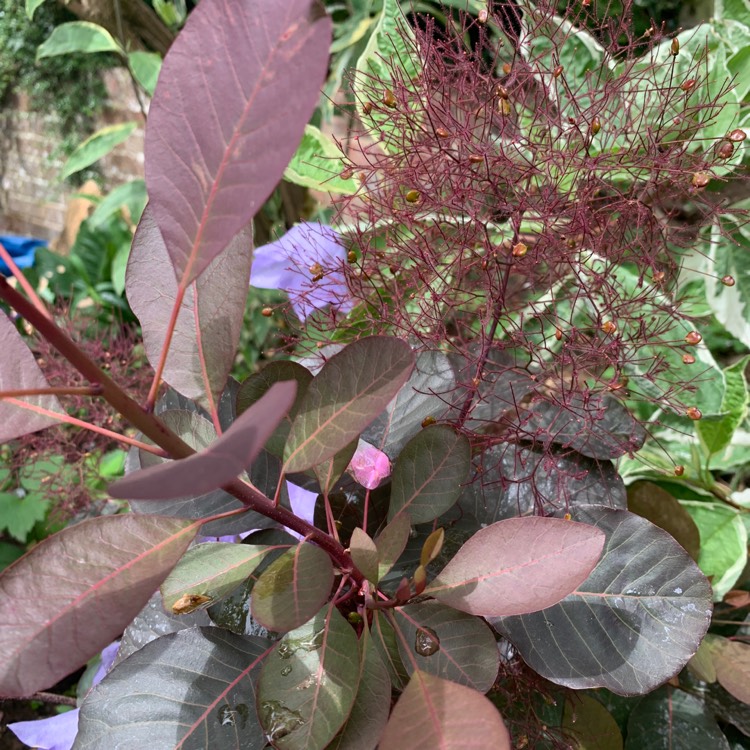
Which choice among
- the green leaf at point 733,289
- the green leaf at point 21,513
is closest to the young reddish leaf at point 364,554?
the green leaf at point 733,289

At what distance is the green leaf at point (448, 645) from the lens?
32cm

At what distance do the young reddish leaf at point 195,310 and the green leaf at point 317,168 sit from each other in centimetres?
35

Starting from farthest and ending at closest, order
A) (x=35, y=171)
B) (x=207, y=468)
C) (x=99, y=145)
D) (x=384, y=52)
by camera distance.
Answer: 1. (x=35, y=171)
2. (x=99, y=145)
3. (x=384, y=52)
4. (x=207, y=468)

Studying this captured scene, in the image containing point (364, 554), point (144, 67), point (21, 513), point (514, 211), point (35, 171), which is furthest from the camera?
point (35, 171)

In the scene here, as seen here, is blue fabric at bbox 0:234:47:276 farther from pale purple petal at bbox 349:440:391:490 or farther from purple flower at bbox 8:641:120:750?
pale purple petal at bbox 349:440:391:490

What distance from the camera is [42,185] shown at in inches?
136

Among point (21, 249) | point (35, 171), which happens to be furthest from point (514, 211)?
point (35, 171)

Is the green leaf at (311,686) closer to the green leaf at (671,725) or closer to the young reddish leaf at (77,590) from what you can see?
the young reddish leaf at (77,590)

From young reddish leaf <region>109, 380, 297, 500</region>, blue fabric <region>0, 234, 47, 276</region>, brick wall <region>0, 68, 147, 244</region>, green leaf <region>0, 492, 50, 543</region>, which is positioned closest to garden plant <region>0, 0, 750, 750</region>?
young reddish leaf <region>109, 380, 297, 500</region>

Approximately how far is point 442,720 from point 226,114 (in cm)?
26

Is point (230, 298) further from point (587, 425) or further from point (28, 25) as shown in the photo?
point (28, 25)

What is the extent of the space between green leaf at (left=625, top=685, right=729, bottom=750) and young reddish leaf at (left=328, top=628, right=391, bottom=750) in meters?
0.28

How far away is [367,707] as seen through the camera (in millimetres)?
318

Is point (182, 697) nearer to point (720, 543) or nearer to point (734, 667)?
point (734, 667)
